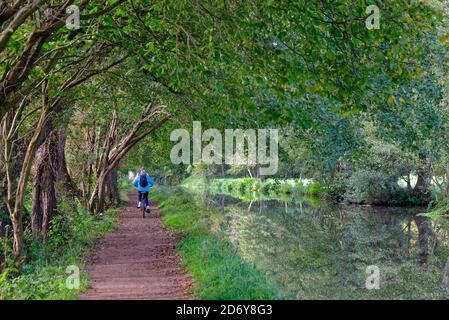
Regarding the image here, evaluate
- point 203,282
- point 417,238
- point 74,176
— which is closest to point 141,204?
point 74,176

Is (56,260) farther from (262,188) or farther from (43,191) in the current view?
(262,188)

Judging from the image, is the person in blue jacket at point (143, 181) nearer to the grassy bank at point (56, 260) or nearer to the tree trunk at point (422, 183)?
the grassy bank at point (56, 260)

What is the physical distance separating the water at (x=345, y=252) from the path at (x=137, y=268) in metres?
2.06

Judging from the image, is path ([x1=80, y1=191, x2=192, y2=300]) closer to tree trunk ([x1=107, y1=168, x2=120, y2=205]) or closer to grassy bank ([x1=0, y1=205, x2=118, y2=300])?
grassy bank ([x1=0, y1=205, x2=118, y2=300])

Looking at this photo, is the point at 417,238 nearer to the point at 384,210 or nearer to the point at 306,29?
the point at 384,210

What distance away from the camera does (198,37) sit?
1105 cm

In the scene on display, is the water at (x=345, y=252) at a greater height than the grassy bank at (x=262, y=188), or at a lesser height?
lesser

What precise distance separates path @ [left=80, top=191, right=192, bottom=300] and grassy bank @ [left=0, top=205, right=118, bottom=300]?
0.33 m

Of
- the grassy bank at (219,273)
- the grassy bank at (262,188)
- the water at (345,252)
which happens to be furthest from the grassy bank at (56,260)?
the grassy bank at (262,188)

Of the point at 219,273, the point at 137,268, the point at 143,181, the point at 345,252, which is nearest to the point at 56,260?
the point at 137,268

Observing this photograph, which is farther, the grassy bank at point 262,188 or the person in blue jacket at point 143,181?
the grassy bank at point 262,188

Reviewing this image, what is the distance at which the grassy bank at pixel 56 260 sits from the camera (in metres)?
9.75
